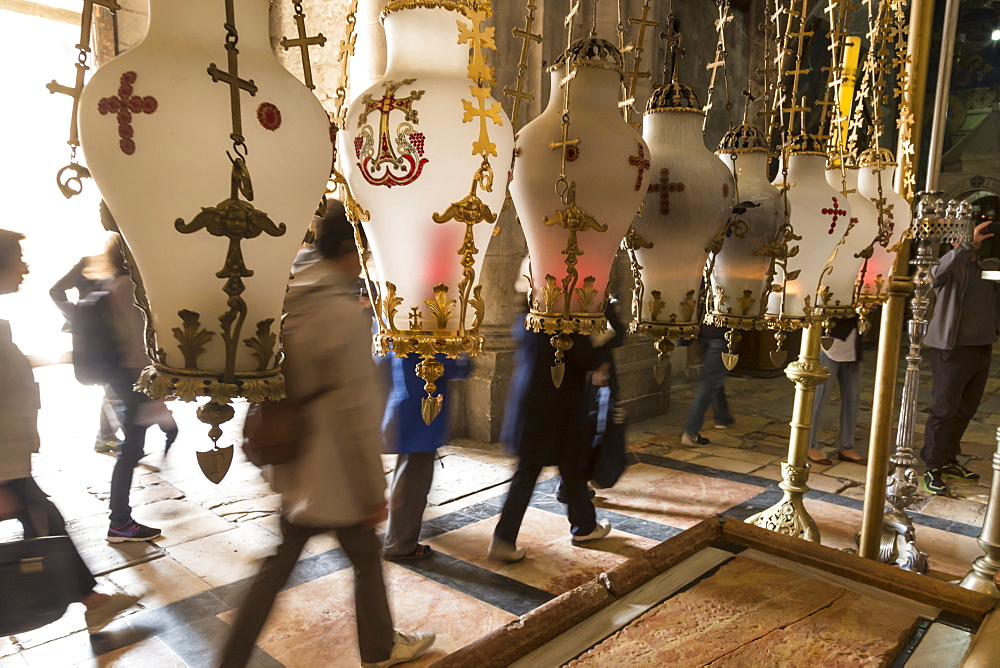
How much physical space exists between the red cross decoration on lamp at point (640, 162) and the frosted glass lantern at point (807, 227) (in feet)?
1.50

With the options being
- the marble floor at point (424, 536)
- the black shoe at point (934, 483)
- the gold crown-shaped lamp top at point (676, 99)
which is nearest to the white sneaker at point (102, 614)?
the marble floor at point (424, 536)

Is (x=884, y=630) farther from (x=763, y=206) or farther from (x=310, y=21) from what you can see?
(x=310, y=21)

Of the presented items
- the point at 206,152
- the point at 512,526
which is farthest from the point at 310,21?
the point at 206,152

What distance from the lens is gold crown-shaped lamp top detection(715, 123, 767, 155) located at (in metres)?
1.38

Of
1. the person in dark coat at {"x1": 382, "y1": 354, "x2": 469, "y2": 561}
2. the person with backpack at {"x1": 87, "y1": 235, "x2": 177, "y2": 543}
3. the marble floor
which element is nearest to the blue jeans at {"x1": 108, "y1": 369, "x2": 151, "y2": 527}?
the person with backpack at {"x1": 87, "y1": 235, "x2": 177, "y2": 543}

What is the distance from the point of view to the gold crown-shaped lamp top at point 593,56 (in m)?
1.04

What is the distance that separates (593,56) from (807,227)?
0.62 metres

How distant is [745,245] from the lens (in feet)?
4.16

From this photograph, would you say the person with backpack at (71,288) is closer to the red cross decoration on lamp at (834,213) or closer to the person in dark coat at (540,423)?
the person in dark coat at (540,423)

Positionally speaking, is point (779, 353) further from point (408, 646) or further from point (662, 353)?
point (408, 646)

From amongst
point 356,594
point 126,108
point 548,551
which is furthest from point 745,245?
point 548,551

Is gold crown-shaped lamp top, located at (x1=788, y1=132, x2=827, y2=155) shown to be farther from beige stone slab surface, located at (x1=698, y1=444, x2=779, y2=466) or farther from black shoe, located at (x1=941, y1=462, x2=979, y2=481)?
black shoe, located at (x1=941, y1=462, x2=979, y2=481)

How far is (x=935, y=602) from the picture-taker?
1350 mm

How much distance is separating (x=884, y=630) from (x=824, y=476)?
3.90m
